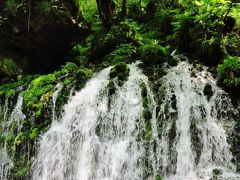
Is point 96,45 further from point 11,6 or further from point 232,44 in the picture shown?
point 232,44

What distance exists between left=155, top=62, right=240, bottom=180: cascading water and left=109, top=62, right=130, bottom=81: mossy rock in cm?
120

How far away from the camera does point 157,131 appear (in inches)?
310

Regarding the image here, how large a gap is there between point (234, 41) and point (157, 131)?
12.0 ft

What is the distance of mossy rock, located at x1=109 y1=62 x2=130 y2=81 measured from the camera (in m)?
9.38

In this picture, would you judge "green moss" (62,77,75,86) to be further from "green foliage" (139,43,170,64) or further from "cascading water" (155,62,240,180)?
"cascading water" (155,62,240,180)

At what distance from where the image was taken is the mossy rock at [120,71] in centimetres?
938

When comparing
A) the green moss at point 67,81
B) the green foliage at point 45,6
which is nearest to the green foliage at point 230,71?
the green moss at point 67,81

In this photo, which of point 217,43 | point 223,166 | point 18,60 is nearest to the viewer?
point 223,166

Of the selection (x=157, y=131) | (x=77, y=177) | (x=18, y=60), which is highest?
(x=18, y=60)

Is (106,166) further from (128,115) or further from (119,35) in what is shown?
(119,35)

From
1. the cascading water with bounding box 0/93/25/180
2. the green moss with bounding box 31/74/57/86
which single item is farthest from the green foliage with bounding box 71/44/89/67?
the cascading water with bounding box 0/93/25/180

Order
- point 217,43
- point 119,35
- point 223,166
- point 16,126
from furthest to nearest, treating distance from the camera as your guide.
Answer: point 119,35
point 16,126
point 217,43
point 223,166

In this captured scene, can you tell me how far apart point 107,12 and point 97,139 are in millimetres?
5285

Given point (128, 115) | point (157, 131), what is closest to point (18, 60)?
point (128, 115)
